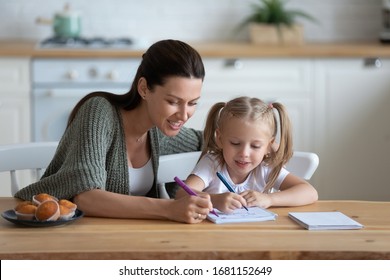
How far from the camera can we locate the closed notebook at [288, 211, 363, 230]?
81.1 inches

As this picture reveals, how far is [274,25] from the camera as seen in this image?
491cm

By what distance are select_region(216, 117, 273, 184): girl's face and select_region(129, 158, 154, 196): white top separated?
11.2 inches

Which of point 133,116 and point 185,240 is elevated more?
point 133,116

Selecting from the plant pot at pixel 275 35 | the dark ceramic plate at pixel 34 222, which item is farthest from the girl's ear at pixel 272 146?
the plant pot at pixel 275 35

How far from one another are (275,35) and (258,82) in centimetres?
A: 44

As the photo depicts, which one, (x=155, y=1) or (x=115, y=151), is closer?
(x=115, y=151)

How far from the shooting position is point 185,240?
193cm

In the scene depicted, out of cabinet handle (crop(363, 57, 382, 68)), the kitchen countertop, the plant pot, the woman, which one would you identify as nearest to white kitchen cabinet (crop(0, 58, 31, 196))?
the kitchen countertop

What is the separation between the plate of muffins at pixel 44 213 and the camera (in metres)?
2.01

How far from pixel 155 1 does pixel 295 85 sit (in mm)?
1105

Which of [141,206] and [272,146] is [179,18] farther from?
[141,206]

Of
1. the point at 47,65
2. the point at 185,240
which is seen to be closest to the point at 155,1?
the point at 47,65

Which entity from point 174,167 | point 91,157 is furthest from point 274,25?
point 91,157
